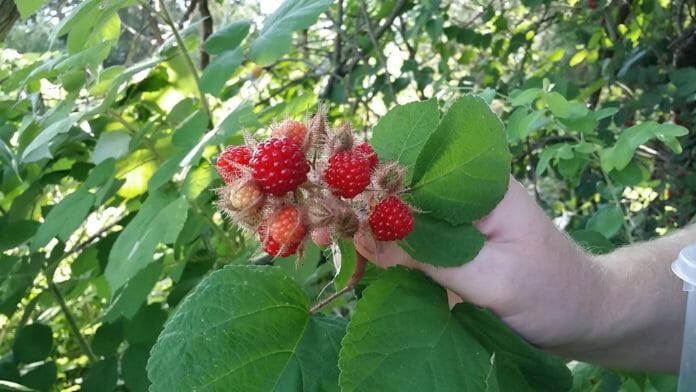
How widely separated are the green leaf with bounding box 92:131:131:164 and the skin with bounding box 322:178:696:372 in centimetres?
68

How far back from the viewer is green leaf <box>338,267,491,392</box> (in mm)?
583

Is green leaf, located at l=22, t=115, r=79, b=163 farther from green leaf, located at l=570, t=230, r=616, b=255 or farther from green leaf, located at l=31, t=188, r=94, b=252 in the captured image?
green leaf, located at l=570, t=230, r=616, b=255

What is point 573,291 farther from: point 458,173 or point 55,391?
point 55,391

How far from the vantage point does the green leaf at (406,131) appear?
670 millimetres

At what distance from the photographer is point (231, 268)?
2.07 feet

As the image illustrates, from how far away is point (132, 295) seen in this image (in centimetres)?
116

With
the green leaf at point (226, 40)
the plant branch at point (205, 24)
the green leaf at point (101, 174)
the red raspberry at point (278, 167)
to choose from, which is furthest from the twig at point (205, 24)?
the red raspberry at point (278, 167)

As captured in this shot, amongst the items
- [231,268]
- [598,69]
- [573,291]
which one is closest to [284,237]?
[231,268]

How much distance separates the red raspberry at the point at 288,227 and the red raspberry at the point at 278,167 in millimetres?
17

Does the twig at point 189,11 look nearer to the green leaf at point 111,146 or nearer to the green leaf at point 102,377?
the green leaf at point 111,146

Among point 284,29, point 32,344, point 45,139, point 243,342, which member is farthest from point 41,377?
point 243,342

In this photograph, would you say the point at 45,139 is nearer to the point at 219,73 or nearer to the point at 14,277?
the point at 219,73

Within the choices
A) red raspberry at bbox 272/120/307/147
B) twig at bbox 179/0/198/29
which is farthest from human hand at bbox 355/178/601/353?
twig at bbox 179/0/198/29

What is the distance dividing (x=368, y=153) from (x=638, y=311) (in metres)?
0.47
